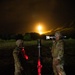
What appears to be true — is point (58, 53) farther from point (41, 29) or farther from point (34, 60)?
point (41, 29)

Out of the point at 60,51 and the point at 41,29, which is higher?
the point at 41,29

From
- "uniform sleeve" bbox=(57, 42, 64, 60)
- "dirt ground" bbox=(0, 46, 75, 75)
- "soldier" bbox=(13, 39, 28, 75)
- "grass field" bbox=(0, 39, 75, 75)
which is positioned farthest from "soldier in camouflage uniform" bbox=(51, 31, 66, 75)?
"grass field" bbox=(0, 39, 75, 75)

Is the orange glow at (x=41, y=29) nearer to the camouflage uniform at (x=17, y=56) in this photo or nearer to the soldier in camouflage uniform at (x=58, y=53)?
the soldier in camouflage uniform at (x=58, y=53)

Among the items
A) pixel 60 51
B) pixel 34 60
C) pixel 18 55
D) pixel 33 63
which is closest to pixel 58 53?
pixel 60 51

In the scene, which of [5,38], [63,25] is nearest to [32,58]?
[5,38]

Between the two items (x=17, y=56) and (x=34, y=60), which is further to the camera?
(x=34, y=60)

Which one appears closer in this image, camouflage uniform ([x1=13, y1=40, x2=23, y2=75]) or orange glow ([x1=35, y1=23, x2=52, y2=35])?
camouflage uniform ([x1=13, y1=40, x2=23, y2=75])

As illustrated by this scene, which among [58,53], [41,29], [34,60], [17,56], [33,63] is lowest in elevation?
[33,63]

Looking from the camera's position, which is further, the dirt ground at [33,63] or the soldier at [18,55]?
the dirt ground at [33,63]

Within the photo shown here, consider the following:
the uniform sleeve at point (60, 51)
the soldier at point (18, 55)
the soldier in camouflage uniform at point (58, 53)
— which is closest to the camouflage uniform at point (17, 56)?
the soldier at point (18, 55)

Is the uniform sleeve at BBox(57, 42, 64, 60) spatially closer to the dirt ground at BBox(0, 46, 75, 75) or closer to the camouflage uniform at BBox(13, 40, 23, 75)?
the dirt ground at BBox(0, 46, 75, 75)

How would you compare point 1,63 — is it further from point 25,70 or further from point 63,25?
point 63,25

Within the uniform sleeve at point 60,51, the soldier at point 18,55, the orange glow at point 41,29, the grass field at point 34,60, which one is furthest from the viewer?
the orange glow at point 41,29

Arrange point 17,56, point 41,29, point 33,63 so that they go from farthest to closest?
1. point 41,29
2. point 33,63
3. point 17,56
